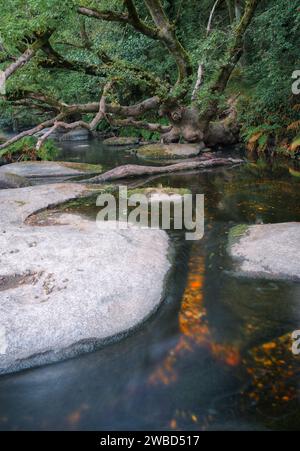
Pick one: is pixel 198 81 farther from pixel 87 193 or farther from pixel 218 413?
pixel 218 413

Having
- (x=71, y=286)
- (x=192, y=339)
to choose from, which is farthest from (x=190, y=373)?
(x=71, y=286)

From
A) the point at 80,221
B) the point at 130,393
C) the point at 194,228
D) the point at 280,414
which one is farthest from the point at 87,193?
the point at 280,414

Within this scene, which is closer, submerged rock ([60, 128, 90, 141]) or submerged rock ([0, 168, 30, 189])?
submerged rock ([0, 168, 30, 189])

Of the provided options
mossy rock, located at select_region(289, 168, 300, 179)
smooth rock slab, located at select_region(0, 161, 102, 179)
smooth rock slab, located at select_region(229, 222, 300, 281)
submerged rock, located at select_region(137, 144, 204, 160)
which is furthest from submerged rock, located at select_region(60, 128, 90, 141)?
smooth rock slab, located at select_region(229, 222, 300, 281)

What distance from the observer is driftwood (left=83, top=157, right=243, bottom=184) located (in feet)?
38.7

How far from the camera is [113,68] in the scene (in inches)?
496

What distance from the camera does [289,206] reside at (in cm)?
819

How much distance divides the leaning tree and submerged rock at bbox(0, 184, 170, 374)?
4.49 metres

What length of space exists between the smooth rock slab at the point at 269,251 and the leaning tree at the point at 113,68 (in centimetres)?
583

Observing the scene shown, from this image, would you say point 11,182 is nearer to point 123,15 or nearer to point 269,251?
point 123,15

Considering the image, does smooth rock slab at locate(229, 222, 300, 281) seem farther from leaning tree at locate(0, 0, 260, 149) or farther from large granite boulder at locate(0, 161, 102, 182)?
large granite boulder at locate(0, 161, 102, 182)

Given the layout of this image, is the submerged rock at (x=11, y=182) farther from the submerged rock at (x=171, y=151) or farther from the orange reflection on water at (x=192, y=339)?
the orange reflection on water at (x=192, y=339)

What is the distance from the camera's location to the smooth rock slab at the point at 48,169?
1358 cm

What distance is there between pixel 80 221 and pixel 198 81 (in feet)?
32.7
